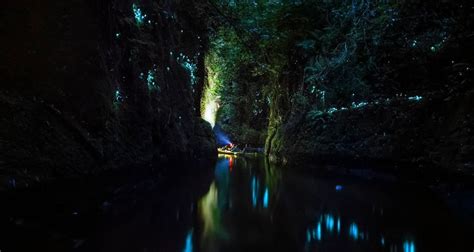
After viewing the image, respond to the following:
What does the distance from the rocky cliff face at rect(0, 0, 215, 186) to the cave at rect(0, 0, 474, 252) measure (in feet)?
0.08

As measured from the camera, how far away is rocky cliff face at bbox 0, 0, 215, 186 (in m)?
3.66

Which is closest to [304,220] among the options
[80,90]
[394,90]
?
[80,90]

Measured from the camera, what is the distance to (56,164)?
389 centimetres

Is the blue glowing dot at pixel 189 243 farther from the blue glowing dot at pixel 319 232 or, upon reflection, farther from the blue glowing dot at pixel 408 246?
the blue glowing dot at pixel 408 246

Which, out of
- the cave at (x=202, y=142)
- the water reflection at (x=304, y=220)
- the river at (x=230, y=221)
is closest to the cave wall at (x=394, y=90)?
the cave at (x=202, y=142)

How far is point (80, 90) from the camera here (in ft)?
15.7

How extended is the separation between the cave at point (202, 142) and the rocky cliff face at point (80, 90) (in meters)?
0.02

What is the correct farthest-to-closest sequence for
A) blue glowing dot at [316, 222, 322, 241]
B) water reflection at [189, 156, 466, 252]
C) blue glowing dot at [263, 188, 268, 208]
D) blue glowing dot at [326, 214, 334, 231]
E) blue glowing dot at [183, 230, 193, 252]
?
1. blue glowing dot at [263, 188, 268, 208]
2. blue glowing dot at [326, 214, 334, 231]
3. blue glowing dot at [316, 222, 322, 241]
4. water reflection at [189, 156, 466, 252]
5. blue glowing dot at [183, 230, 193, 252]

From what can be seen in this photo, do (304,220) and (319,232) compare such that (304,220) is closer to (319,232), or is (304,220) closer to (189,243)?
(319,232)

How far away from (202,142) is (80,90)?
302 inches

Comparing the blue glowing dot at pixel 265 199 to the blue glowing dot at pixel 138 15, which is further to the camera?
the blue glowing dot at pixel 138 15

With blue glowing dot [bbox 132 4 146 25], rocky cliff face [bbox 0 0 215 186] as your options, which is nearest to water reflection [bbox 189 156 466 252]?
rocky cliff face [bbox 0 0 215 186]

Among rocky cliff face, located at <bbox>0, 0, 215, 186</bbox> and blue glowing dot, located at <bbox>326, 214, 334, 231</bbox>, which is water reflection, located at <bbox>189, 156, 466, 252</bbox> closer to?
blue glowing dot, located at <bbox>326, 214, 334, 231</bbox>

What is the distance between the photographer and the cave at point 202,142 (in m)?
3.43
